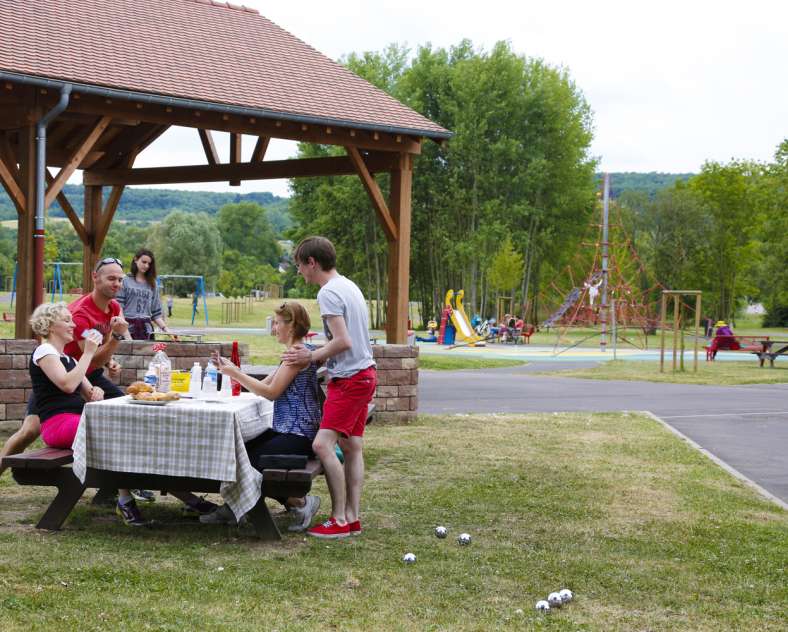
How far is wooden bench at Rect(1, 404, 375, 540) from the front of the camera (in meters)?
6.29

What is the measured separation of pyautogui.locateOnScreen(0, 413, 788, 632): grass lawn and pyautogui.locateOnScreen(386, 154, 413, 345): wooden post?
15.0 feet

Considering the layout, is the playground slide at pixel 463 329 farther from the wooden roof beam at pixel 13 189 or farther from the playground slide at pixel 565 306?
the wooden roof beam at pixel 13 189

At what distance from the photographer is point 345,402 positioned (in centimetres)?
649

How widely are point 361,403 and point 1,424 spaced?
5.62m

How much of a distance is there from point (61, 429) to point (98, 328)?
0.90 meters

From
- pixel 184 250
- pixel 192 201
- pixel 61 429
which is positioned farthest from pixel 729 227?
→ pixel 192 201

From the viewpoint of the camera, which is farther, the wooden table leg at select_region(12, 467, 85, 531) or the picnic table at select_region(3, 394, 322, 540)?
the wooden table leg at select_region(12, 467, 85, 531)

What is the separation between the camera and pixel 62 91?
1086 centimetres

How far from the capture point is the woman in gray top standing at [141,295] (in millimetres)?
10898

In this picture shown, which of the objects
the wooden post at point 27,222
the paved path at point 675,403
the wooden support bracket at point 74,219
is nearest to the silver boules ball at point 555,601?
the paved path at point 675,403

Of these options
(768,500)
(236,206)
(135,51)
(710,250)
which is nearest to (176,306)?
(710,250)

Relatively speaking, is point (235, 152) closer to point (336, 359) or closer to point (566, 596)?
point (336, 359)

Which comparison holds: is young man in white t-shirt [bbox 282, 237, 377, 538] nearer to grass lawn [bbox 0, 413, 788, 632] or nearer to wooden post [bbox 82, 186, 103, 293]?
grass lawn [bbox 0, 413, 788, 632]

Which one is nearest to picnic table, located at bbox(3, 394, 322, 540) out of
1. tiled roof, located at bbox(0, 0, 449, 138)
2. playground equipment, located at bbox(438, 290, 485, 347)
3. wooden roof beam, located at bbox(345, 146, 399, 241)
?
tiled roof, located at bbox(0, 0, 449, 138)
